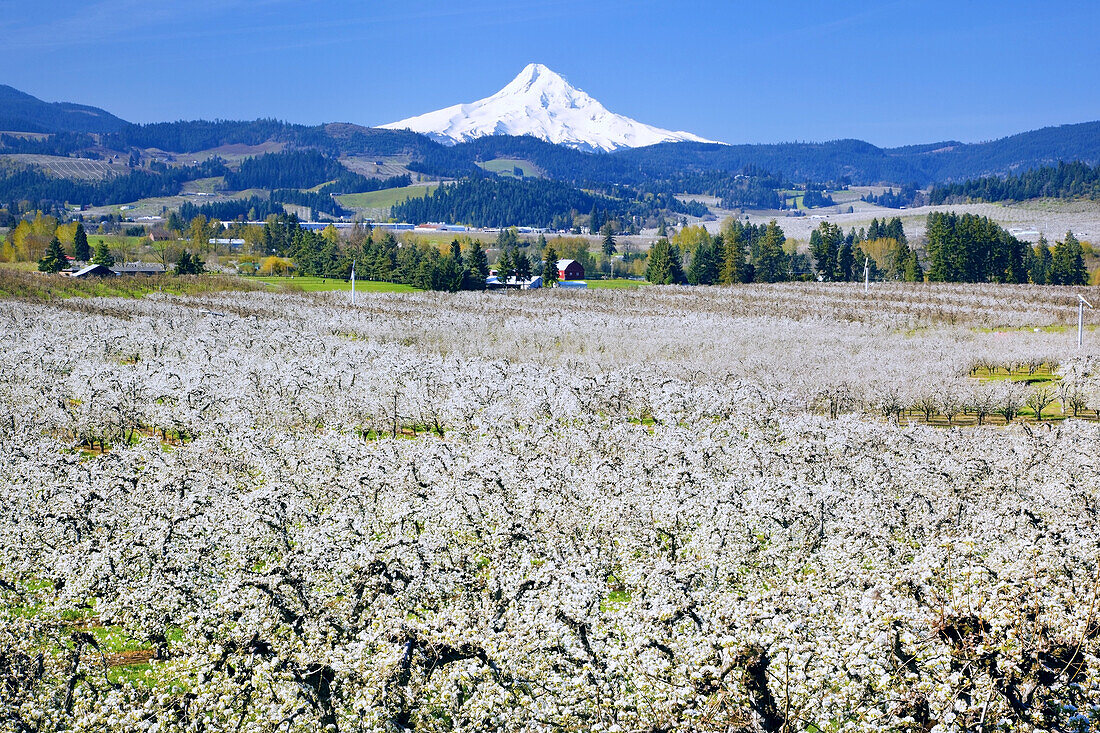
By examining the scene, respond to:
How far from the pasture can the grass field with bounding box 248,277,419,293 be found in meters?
57.0

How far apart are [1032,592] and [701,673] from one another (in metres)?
6.11

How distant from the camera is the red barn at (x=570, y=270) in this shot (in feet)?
412

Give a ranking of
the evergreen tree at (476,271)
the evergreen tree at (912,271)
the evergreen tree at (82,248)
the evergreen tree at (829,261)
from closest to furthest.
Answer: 1. the evergreen tree at (476,271)
2. the evergreen tree at (82,248)
3. the evergreen tree at (912,271)
4. the evergreen tree at (829,261)

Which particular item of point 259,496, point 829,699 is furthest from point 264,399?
point 829,699

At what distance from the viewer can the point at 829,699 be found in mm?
12781

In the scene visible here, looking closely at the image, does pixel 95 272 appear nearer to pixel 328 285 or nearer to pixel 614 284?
pixel 328 285

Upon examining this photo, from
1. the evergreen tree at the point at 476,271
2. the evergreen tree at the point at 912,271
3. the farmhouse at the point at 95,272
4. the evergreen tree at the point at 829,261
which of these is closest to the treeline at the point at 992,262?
the evergreen tree at the point at 912,271

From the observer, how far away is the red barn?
412 feet

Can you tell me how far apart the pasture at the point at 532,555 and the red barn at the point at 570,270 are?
85280mm

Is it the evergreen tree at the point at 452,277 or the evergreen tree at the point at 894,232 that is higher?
the evergreen tree at the point at 894,232

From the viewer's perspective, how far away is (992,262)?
377ft

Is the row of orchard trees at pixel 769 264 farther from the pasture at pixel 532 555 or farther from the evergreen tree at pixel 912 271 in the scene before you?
the pasture at pixel 532 555

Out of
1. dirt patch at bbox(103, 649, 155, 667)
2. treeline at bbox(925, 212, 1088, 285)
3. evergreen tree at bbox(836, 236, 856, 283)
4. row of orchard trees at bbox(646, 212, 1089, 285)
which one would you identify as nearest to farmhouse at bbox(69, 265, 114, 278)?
row of orchard trees at bbox(646, 212, 1089, 285)

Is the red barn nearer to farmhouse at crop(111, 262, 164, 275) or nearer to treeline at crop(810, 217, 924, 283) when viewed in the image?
treeline at crop(810, 217, 924, 283)
